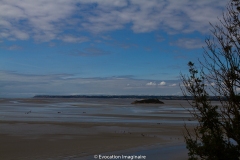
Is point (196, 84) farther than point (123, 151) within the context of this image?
No

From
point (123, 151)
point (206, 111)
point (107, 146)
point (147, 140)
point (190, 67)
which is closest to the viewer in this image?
point (206, 111)

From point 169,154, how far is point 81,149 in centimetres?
344

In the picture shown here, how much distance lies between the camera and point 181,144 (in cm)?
1273

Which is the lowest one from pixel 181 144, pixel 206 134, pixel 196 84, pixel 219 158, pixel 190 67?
pixel 181 144

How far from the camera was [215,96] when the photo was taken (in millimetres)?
5652

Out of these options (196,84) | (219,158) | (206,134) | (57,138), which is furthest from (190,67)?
(57,138)

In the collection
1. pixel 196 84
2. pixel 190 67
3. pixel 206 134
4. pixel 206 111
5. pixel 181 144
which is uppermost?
pixel 190 67

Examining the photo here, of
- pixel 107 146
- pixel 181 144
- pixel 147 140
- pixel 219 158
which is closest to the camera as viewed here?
pixel 219 158

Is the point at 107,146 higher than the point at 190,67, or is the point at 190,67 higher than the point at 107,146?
the point at 190,67

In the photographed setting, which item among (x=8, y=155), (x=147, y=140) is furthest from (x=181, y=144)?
(x=8, y=155)

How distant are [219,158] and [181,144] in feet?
26.0

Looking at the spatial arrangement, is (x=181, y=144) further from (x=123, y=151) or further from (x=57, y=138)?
(x=57, y=138)

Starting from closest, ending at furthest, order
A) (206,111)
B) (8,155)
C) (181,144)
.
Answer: (206,111) < (8,155) < (181,144)

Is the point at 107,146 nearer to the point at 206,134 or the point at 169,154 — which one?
the point at 169,154
